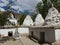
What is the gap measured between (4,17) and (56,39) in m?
18.3

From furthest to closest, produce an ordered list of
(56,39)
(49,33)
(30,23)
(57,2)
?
(57,2) < (30,23) < (49,33) < (56,39)

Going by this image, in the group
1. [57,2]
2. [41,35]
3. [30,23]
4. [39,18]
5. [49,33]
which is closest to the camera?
[49,33]

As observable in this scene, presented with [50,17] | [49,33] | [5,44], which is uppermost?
[50,17]

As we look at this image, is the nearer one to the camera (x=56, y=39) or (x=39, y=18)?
(x=56, y=39)

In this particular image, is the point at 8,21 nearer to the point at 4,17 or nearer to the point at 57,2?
the point at 4,17

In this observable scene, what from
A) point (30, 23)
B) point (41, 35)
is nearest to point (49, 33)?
point (41, 35)

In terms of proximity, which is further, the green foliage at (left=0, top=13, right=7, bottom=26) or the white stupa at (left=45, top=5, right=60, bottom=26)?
the green foliage at (left=0, top=13, right=7, bottom=26)

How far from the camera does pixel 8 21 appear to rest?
3044 cm

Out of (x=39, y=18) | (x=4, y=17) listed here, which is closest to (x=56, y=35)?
(x=39, y=18)

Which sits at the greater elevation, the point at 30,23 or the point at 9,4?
the point at 9,4

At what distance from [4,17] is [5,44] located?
48.8ft

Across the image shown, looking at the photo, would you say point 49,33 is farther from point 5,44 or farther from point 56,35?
point 5,44

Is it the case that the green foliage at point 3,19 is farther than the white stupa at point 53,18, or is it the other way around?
the green foliage at point 3,19

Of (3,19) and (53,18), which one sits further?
(3,19)
